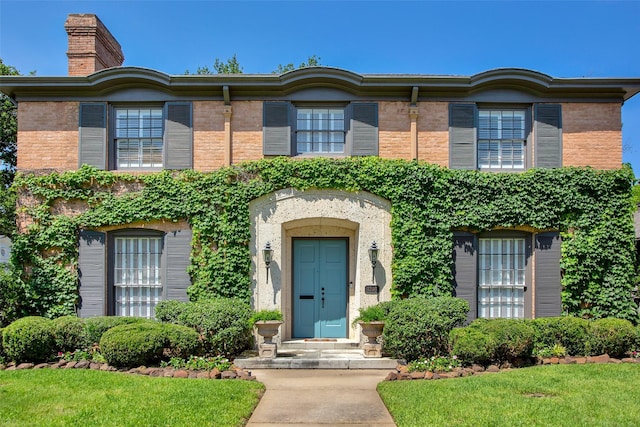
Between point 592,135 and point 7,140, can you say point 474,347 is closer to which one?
point 592,135

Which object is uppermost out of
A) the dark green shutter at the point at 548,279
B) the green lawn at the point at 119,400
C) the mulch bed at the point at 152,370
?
the dark green shutter at the point at 548,279

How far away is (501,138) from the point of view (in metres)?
13.2

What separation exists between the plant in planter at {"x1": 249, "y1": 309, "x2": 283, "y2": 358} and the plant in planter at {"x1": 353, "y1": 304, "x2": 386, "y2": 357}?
172 cm

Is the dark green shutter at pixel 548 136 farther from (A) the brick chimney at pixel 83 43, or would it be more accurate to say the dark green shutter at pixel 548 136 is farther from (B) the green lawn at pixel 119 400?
(A) the brick chimney at pixel 83 43

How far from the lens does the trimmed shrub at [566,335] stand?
1107cm

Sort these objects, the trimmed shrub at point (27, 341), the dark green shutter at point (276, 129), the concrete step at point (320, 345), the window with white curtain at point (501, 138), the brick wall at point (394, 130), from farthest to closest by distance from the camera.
Result: the window with white curtain at point (501, 138)
the brick wall at point (394, 130)
the dark green shutter at point (276, 129)
the concrete step at point (320, 345)
the trimmed shrub at point (27, 341)

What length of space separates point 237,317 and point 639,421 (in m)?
7.17

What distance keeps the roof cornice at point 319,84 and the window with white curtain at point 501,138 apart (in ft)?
2.16

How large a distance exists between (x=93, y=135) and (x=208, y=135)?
2686 mm

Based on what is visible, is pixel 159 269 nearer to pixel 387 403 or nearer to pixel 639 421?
pixel 387 403

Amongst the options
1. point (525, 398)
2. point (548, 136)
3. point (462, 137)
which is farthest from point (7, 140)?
point (525, 398)

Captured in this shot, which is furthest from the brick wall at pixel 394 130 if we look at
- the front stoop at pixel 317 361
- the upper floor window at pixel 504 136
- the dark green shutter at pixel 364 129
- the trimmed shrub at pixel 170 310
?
the trimmed shrub at pixel 170 310

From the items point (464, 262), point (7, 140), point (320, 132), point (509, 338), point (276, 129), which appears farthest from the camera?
point (7, 140)

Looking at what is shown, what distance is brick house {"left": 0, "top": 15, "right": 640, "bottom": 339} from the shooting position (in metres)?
12.7
